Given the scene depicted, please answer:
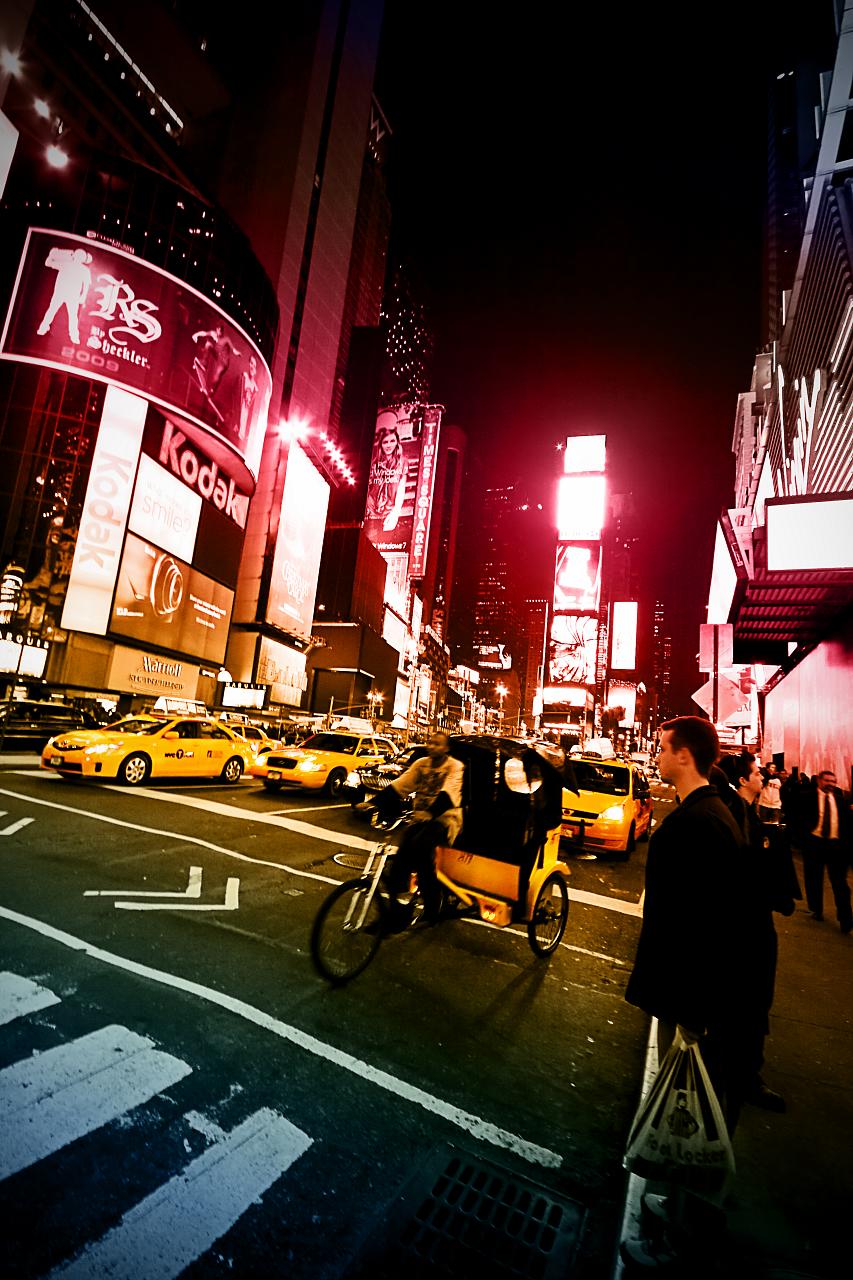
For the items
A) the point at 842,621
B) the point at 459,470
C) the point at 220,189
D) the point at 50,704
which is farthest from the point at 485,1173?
the point at 459,470

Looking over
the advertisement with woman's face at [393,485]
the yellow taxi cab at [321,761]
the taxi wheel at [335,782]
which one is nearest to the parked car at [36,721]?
the yellow taxi cab at [321,761]

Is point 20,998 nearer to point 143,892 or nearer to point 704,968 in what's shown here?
point 143,892

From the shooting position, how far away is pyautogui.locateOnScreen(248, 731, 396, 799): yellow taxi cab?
14.4m

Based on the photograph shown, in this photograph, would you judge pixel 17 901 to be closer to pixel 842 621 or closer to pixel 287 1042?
pixel 287 1042

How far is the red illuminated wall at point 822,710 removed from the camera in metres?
15.7

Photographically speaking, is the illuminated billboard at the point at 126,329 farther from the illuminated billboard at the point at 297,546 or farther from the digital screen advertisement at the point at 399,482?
the digital screen advertisement at the point at 399,482

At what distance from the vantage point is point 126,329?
104 feet

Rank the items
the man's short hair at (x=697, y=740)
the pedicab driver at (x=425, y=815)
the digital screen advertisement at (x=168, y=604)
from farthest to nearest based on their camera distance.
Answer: the digital screen advertisement at (x=168, y=604), the pedicab driver at (x=425, y=815), the man's short hair at (x=697, y=740)

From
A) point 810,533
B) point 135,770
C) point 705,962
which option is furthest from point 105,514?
point 705,962

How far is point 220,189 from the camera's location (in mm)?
56062

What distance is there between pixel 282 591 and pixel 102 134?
4124cm

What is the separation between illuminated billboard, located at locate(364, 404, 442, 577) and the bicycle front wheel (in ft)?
260

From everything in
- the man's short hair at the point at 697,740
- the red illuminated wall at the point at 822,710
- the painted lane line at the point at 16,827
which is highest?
the red illuminated wall at the point at 822,710

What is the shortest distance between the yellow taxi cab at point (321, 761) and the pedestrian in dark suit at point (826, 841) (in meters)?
10.3
